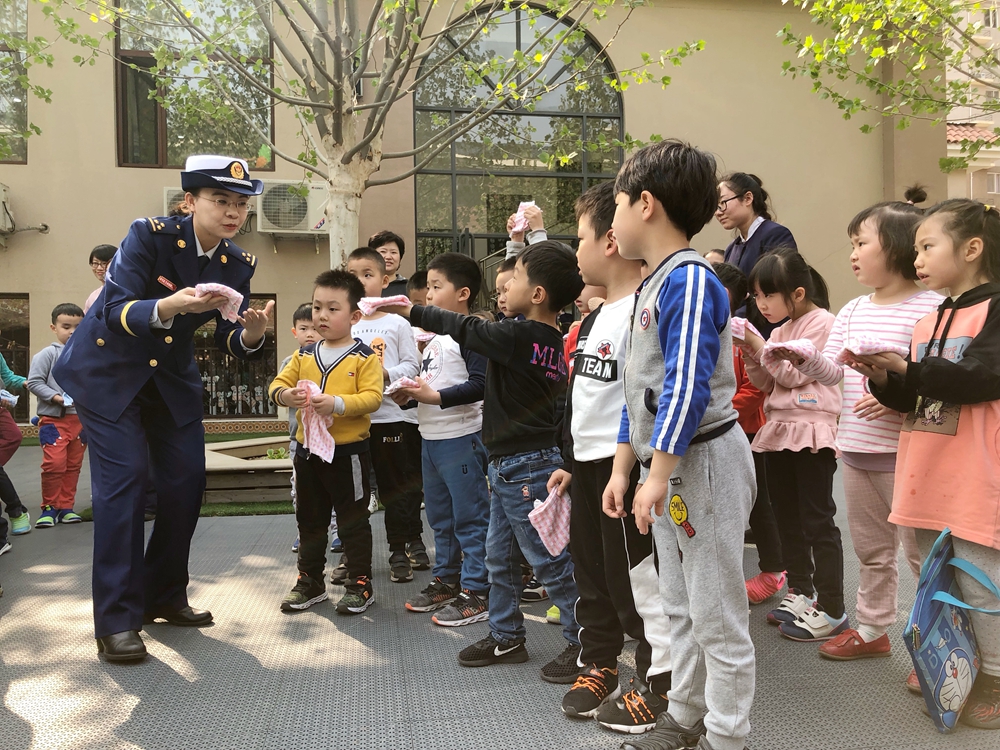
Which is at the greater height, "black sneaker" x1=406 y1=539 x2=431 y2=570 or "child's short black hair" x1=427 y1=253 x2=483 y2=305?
"child's short black hair" x1=427 y1=253 x2=483 y2=305

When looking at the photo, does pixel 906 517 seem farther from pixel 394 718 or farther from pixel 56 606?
pixel 56 606

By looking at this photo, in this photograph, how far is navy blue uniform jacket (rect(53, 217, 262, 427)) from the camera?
3232 mm

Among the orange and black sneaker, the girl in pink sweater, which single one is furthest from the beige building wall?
the orange and black sneaker

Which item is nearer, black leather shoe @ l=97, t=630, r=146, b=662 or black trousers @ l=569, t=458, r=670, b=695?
black trousers @ l=569, t=458, r=670, b=695

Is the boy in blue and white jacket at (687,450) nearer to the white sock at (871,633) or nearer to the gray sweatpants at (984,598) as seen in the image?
the gray sweatpants at (984,598)

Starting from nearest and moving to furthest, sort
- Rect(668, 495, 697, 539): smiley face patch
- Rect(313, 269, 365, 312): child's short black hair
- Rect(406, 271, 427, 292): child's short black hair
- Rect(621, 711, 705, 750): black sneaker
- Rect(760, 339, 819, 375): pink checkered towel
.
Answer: Rect(668, 495, 697, 539): smiley face patch, Rect(621, 711, 705, 750): black sneaker, Rect(760, 339, 819, 375): pink checkered towel, Rect(313, 269, 365, 312): child's short black hair, Rect(406, 271, 427, 292): child's short black hair

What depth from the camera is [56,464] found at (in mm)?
5867

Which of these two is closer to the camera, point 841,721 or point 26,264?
point 841,721

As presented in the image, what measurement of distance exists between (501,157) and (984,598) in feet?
34.9

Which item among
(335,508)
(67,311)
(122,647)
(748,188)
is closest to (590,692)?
(335,508)

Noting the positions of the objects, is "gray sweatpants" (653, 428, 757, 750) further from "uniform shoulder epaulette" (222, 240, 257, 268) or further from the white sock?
"uniform shoulder epaulette" (222, 240, 257, 268)

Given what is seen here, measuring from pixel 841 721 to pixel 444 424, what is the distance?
82.5 inches

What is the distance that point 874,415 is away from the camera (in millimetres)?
2740

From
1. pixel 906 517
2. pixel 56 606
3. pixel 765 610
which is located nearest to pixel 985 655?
pixel 906 517
